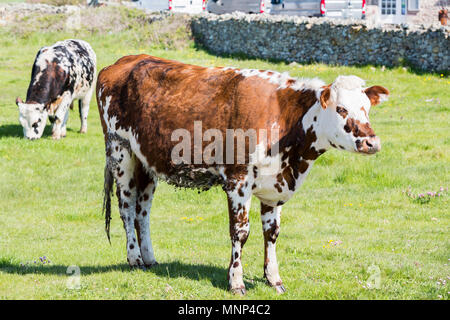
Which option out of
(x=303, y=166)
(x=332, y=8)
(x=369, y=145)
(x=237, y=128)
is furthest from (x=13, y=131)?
(x=332, y=8)

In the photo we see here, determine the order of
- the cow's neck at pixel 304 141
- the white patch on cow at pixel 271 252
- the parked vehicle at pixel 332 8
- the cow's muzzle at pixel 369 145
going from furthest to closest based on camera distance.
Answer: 1. the parked vehicle at pixel 332 8
2. the white patch on cow at pixel 271 252
3. the cow's neck at pixel 304 141
4. the cow's muzzle at pixel 369 145

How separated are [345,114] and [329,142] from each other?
0.37 meters

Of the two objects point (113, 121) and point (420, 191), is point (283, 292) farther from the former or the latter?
point (420, 191)

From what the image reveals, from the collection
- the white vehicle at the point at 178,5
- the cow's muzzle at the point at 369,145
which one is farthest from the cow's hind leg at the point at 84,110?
the white vehicle at the point at 178,5

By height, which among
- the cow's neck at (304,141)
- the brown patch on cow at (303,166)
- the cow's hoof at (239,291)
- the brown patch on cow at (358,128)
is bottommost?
the cow's hoof at (239,291)

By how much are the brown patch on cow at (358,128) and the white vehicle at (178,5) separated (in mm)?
30828

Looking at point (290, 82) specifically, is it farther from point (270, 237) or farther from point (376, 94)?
point (270, 237)

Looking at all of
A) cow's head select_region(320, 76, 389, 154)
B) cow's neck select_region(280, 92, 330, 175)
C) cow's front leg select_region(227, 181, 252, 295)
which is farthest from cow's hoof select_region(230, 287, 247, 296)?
cow's head select_region(320, 76, 389, 154)

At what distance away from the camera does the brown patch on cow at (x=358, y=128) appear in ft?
18.5

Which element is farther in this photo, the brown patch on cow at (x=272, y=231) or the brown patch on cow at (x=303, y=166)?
the brown patch on cow at (x=272, y=231)

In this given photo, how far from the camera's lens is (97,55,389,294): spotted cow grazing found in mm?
5879

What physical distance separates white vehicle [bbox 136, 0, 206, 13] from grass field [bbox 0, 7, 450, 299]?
1932cm

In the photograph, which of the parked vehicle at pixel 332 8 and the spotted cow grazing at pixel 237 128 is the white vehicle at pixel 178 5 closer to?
the parked vehicle at pixel 332 8

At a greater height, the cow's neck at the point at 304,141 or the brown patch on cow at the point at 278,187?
the cow's neck at the point at 304,141
